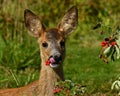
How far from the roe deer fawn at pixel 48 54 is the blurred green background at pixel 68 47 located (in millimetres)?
869

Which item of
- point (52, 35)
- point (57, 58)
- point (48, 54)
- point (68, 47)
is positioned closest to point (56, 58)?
point (57, 58)

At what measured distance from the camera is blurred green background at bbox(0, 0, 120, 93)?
9992mm

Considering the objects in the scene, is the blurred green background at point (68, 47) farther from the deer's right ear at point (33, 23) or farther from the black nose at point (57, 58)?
the black nose at point (57, 58)

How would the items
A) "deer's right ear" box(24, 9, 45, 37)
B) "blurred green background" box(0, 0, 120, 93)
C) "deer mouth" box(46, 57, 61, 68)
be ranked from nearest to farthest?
"deer mouth" box(46, 57, 61, 68) < "deer's right ear" box(24, 9, 45, 37) < "blurred green background" box(0, 0, 120, 93)

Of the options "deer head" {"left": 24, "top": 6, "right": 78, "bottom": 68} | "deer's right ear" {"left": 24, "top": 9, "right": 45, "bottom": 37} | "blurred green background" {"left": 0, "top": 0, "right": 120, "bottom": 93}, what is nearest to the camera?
"deer head" {"left": 24, "top": 6, "right": 78, "bottom": 68}

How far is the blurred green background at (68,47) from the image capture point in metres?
9.99

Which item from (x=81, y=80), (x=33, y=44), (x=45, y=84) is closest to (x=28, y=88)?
(x=45, y=84)

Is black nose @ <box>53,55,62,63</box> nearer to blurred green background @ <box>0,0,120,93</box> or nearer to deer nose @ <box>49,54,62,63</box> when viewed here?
deer nose @ <box>49,54,62,63</box>

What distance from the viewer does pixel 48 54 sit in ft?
24.8

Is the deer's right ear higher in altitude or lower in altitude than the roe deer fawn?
higher

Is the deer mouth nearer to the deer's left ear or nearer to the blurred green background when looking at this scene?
the deer's left ear

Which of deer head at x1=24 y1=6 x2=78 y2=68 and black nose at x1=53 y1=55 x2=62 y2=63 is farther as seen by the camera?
deer head at x1=24 y1=6 x2=78 y2=68

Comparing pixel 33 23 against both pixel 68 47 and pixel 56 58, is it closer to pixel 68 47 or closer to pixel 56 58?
pixel 56 58

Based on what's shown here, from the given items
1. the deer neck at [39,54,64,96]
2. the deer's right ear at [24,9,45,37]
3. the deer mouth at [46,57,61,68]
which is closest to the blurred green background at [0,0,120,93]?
the deer's right ear at [24,9,45,37]
